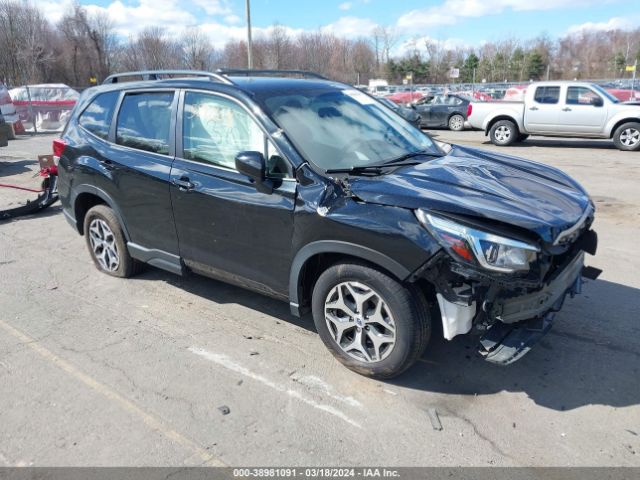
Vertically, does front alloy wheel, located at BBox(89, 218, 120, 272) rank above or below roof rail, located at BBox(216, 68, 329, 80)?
below

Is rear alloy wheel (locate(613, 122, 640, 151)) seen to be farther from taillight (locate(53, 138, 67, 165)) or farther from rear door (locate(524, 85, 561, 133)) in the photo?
taillight (locate(53, 138, 67, 165))

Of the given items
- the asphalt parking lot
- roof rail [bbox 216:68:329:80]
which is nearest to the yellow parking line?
the asphalt parking lot

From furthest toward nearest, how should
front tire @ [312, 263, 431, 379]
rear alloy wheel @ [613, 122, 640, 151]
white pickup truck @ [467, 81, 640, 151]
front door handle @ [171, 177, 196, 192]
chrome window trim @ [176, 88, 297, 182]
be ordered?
white pickup truck @ [467, 81, 640, 151] → rear alloy wheel @ [613, 122, 640, 151] → front door handle @ [171, 177, 196, 192] → chrome window trim @ [176, 88, 297, 182] → front tire @ [312, 263, 431, 379]

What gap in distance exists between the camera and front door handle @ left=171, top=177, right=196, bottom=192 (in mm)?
3930

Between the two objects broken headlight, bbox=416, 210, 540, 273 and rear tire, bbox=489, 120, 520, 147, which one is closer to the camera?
broken headlight, bbox=416, 210, 540, 273

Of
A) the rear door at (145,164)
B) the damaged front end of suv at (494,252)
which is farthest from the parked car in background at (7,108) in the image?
the damaged front end of suv at (494,252)

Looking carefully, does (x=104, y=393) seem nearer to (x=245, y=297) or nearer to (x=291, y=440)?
(x=291, y=440)

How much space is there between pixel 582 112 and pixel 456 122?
283 inches

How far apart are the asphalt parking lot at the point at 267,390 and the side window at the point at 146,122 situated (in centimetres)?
140

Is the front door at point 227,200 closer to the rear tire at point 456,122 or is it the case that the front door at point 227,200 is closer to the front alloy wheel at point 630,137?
the front alloy wheel at point 630,137

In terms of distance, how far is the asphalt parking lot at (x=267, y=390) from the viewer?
2771 mm

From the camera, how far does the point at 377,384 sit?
3363 mm

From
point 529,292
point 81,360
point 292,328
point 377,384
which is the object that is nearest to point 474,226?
point 529,292

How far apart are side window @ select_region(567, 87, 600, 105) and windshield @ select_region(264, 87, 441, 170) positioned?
1193cm
